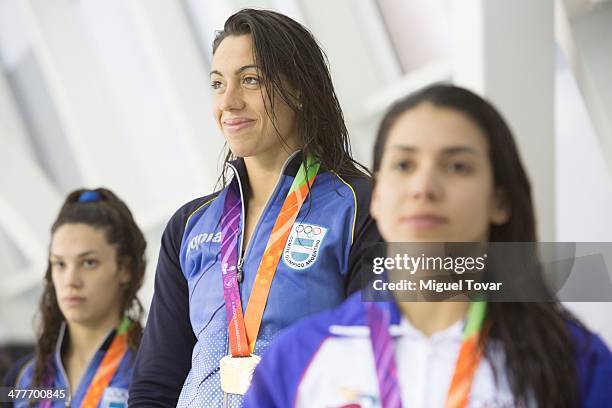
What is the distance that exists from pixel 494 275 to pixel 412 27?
4.49 meters

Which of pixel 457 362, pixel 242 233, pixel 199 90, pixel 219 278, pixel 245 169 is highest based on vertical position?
pixel 199 90

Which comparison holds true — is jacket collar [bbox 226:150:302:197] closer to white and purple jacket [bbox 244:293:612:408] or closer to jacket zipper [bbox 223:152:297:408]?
jacket zipper [bbox 223:152:297:408]

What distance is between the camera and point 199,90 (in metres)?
7.13

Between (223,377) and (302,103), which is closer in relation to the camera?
(223,377)

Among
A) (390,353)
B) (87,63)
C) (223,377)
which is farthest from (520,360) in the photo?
(87,63)

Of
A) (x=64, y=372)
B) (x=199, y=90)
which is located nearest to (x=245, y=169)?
(x=64, y=372)

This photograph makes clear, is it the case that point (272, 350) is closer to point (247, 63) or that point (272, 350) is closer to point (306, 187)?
point (306, 187)

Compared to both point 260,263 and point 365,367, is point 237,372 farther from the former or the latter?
point 365,367

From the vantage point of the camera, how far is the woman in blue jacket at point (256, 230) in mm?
2312

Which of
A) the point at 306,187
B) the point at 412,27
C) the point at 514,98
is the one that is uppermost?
the point at 412,27

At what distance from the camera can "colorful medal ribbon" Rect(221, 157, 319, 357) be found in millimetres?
2307

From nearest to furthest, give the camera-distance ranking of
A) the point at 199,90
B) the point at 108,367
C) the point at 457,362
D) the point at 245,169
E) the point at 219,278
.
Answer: the point at 457,362 < the point at 219,278 < the point at 245,169 < the point at 108,367 < the point at 199,90

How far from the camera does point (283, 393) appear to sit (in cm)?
179

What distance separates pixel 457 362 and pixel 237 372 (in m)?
0.72
